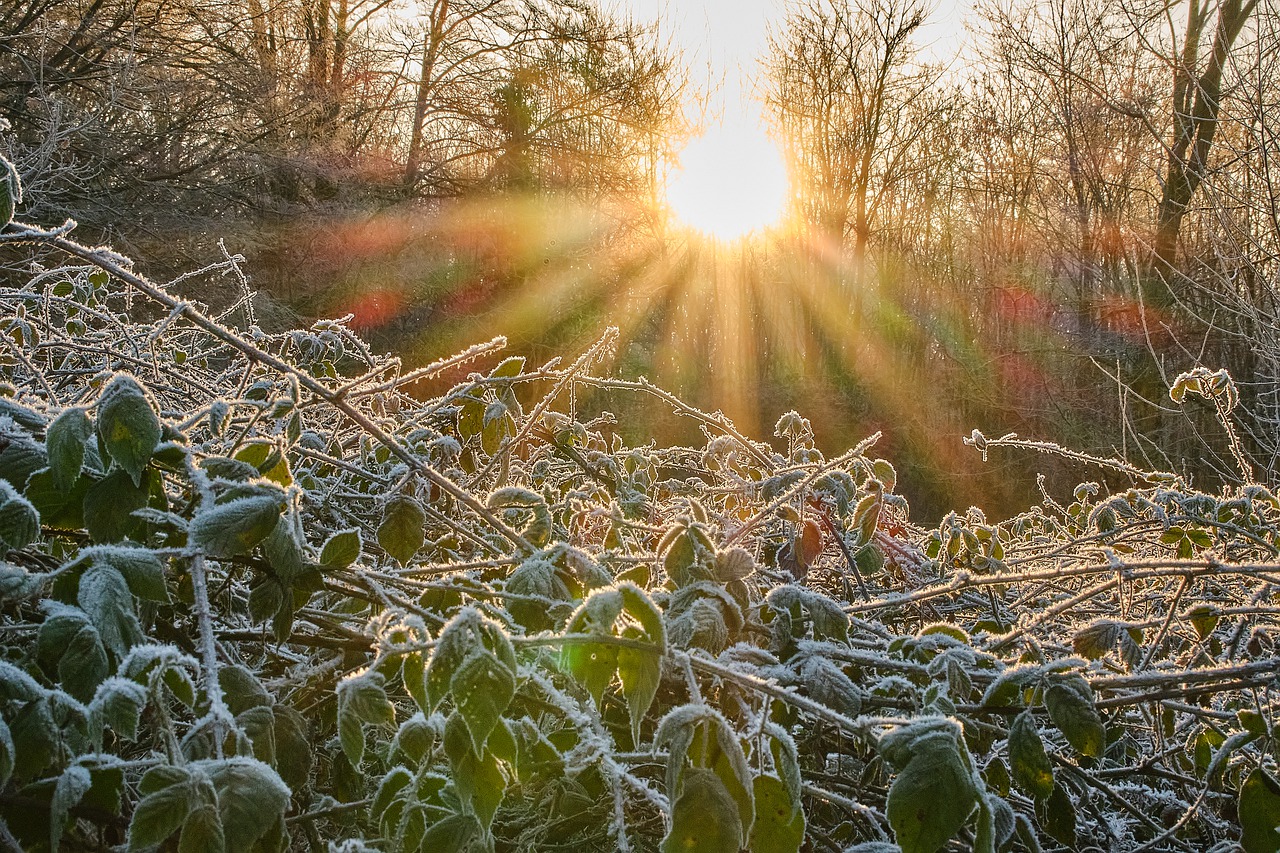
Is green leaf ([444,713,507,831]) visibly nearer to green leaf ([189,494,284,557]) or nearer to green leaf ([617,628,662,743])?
green leaf ([617,628,662,743])

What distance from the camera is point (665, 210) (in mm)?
14305

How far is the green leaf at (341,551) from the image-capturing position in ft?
3.02

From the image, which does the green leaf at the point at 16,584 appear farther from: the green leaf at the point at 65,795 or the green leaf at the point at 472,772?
the green leaf at the point at 472,772

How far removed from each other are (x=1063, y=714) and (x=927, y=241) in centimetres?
1318

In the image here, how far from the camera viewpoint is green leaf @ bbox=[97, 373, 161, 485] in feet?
2.55

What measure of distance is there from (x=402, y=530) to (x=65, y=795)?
44 cm

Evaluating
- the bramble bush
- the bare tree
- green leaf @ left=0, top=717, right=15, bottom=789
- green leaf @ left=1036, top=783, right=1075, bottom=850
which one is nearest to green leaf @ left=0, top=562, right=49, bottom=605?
the bramble bush

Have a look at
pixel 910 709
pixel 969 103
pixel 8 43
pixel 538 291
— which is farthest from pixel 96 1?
pixel 969 103

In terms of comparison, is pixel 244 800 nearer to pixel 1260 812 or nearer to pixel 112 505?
pixel 112 505

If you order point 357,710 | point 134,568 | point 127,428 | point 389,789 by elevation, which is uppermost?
point 127,428

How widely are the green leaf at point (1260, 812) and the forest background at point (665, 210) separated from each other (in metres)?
6.62

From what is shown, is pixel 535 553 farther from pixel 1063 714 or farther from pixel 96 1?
pixel 96 1

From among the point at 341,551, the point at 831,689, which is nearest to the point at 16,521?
the point at 341,551

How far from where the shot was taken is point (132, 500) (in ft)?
2.78
